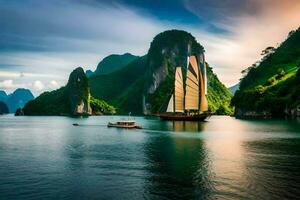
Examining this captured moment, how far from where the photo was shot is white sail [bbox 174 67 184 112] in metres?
193

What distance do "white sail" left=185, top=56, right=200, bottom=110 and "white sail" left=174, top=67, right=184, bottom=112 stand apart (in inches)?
351

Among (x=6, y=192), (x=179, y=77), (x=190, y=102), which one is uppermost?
(x=179, y=77)

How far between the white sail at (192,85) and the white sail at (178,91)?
8905 mm

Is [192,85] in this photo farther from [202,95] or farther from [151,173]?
[151,173]

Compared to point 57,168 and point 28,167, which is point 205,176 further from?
point 28,167

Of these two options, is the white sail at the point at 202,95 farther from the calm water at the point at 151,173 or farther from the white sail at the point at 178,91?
the calm water at the point at 151,173

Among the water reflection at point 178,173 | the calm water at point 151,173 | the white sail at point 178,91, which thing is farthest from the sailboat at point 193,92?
the water reflection at point 178,173

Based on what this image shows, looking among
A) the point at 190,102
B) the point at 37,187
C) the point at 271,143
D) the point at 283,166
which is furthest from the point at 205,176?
the point at 190,102

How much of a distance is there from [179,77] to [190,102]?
1659 cm

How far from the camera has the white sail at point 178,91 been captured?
7603 inches

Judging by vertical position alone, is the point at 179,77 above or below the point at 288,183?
above

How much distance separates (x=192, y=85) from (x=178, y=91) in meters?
13.5

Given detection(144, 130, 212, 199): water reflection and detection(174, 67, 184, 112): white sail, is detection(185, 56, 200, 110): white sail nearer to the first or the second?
detection(174, 67, 184, 112): white sail

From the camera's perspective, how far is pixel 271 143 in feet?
263
